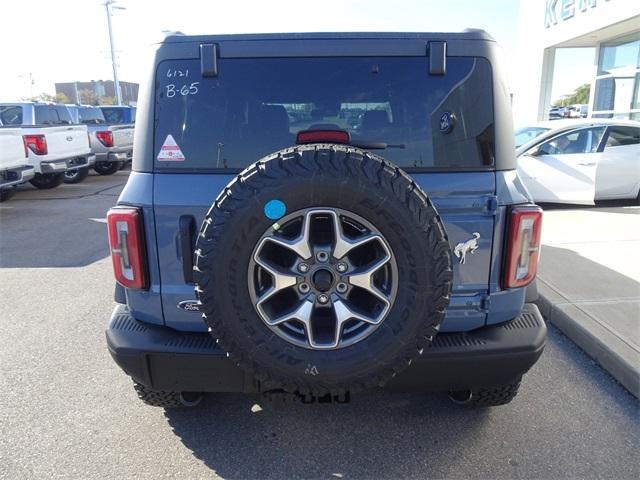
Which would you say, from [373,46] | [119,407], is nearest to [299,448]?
[119,407]

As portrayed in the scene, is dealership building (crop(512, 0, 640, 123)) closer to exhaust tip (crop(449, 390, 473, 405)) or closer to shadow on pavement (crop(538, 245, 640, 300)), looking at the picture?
shadow on pavement (crop(538, 245, 640, 300))

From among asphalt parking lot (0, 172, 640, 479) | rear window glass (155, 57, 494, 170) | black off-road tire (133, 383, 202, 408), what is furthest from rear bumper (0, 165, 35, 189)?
rear window glass (155, 57, 494, 170)

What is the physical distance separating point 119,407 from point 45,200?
923 centimetres

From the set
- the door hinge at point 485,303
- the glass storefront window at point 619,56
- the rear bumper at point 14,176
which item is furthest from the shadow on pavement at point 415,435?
the glass storefront window at point 619,56

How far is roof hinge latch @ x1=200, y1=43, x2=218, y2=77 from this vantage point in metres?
2.11

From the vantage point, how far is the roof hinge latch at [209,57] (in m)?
2.11

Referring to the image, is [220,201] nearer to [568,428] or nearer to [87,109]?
[568,428]

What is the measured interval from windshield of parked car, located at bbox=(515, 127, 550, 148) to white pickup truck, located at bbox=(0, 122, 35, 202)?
30.0ft

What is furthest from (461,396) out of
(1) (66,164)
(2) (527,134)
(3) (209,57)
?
(1) (66,164)

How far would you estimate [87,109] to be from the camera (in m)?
14.2

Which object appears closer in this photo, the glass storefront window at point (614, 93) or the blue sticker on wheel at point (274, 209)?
the blue sticker on wheel at point (274, 209)

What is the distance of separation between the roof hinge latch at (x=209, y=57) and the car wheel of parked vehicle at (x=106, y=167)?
13750 mm

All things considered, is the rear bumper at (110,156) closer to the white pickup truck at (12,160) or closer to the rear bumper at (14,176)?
the white pickup truck at (12,160)

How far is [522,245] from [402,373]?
2.67 ft
